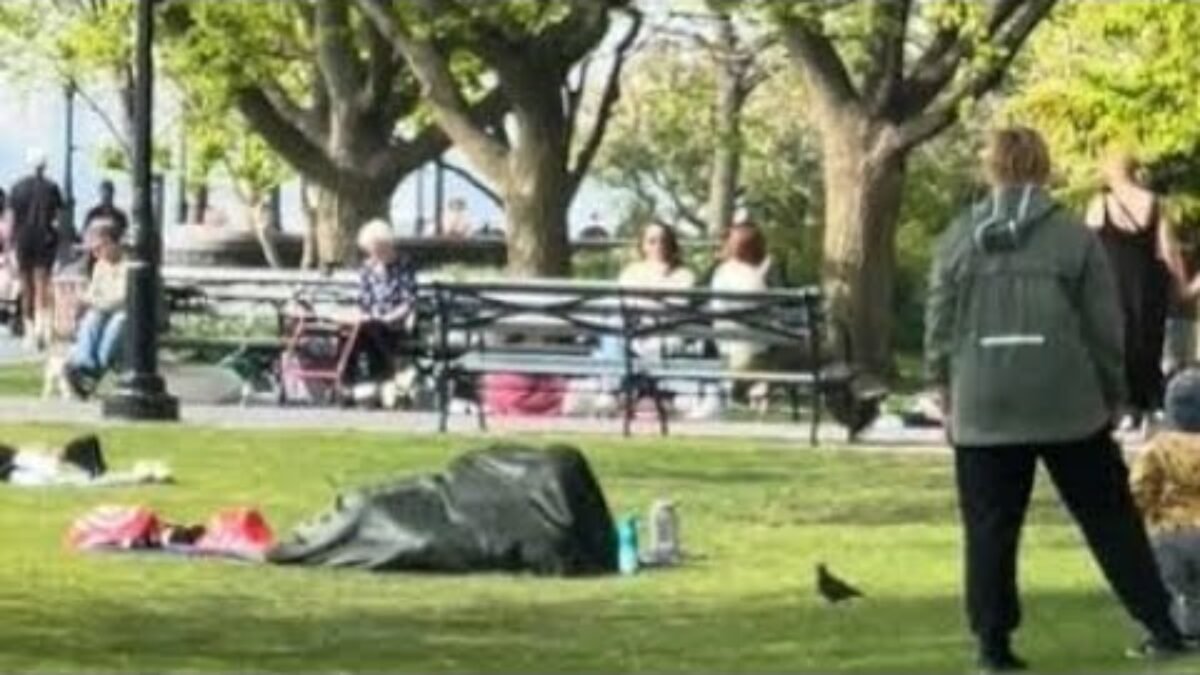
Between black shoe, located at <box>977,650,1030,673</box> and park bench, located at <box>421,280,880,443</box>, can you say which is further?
park bench, located at <box>421,280,880,443</box>

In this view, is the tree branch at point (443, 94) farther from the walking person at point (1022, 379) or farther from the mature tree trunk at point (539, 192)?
the walking person at point (1022, 379)

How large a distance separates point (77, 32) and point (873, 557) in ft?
104

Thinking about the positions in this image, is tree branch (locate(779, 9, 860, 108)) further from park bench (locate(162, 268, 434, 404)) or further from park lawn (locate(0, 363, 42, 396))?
park lawn (locate(0, 363, 42, 396))

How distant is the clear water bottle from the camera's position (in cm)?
1656

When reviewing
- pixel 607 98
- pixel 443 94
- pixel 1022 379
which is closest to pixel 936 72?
A: pixel 443 94

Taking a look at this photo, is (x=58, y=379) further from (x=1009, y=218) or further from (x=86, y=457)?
(x=1009, y=218)

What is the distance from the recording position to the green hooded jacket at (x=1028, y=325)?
478 inches

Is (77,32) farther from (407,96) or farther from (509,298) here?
(509,298)

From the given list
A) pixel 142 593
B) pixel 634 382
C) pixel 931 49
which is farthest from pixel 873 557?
pixel 931 49

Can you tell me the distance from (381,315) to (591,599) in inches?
536

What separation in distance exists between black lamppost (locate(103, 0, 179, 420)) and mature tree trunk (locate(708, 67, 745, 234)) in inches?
1084

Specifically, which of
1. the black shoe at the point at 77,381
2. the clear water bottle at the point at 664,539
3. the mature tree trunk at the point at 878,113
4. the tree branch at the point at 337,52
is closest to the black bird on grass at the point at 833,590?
the clear water bottle at the point at 664,539

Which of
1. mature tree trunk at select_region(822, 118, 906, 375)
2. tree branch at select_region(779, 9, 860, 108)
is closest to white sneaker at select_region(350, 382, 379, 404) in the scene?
mature tree trunk at select_region(822, 118, 906, 375)

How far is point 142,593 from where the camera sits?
49.3 ft
